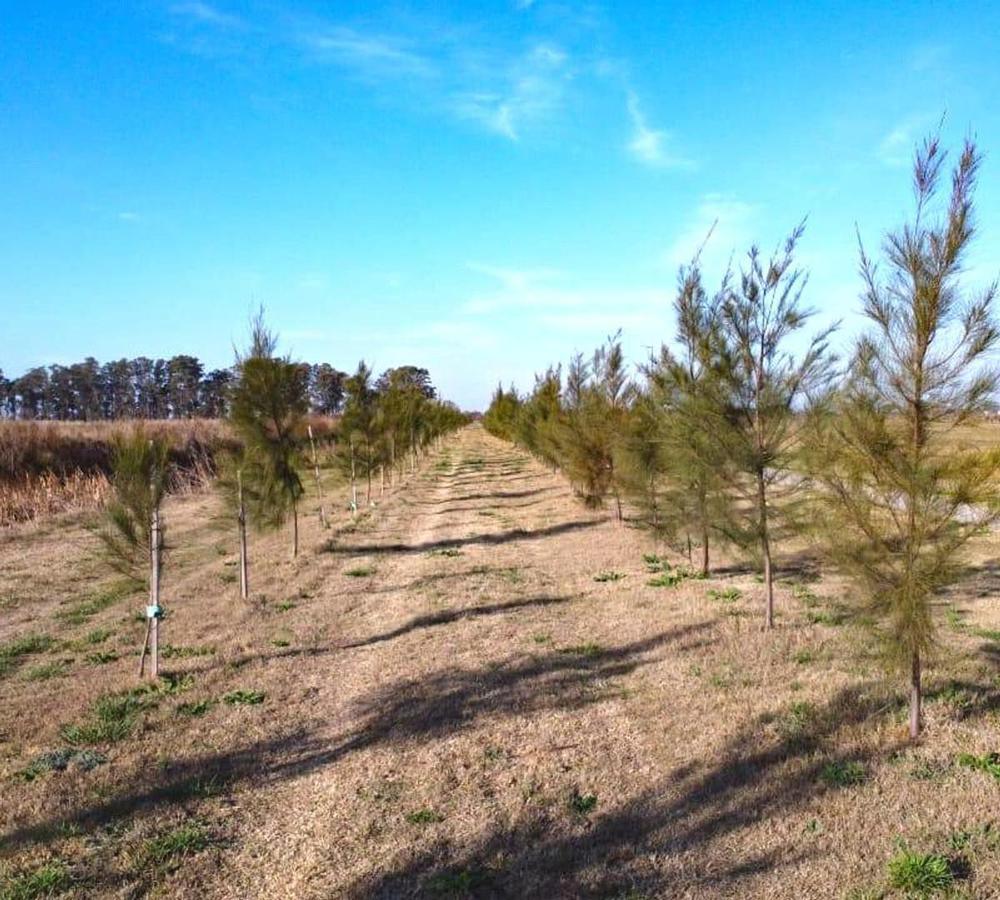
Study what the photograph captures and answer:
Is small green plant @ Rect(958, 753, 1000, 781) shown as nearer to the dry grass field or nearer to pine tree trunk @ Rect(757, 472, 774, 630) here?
the dry grass field

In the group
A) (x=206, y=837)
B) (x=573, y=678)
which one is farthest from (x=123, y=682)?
(x=573, y=678)

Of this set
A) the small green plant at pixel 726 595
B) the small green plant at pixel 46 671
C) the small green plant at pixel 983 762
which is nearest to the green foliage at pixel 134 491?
the small green plant at pixel 46 671

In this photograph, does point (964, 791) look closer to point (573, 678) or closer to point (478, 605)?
point (573, 678)

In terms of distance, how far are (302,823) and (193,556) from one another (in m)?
11.8

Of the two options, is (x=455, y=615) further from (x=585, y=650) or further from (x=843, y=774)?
(x=843, y=774)

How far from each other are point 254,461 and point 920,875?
11312mm

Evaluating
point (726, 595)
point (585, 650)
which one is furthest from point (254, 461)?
point (726, 595)

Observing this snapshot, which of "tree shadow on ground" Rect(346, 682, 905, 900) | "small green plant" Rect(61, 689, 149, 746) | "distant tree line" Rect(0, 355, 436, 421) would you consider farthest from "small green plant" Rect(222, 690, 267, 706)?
"distant tree line" Rect(0, 355, 436, 421)

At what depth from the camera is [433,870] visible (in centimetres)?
438

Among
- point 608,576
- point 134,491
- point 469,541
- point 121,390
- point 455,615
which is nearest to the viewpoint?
point 134,491

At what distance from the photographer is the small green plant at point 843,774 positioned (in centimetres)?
520

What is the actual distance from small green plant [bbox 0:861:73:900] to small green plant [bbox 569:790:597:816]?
120 inches

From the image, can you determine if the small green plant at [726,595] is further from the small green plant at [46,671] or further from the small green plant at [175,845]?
the small green plant at [46,671]

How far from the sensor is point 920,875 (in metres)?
4.04
